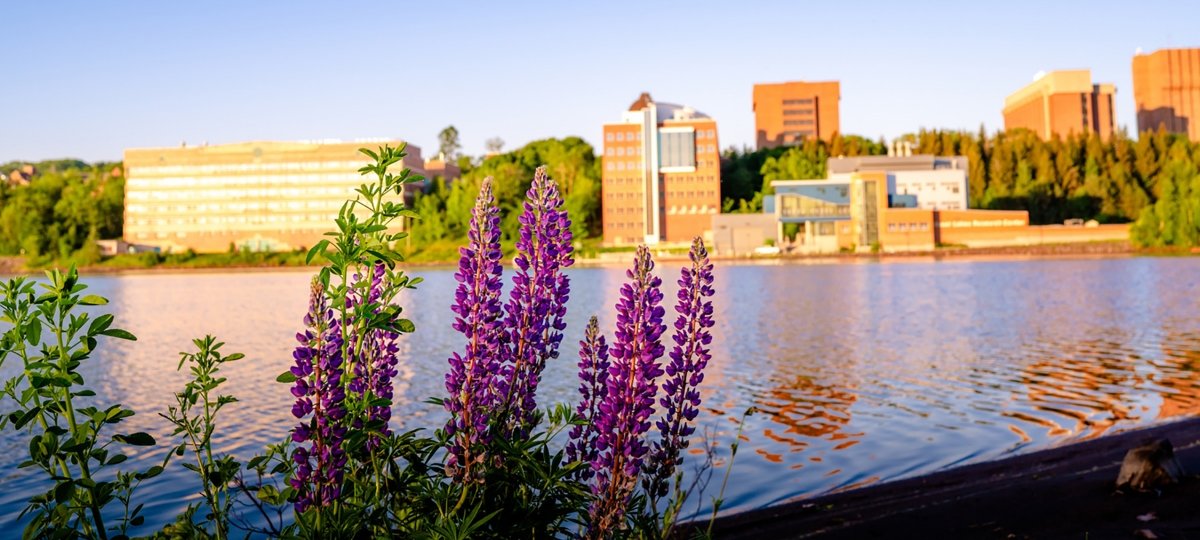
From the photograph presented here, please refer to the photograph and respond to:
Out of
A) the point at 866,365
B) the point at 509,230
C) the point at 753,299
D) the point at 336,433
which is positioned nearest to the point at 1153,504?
the point at 336,433

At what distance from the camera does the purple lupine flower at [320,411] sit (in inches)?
147

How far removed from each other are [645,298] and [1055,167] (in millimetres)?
160442

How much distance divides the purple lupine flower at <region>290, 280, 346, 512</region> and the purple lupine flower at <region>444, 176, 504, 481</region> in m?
0.46

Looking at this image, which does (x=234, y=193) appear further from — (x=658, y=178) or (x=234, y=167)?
(x=658, y=178)

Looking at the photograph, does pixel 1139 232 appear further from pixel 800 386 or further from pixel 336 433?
pixel 336 433

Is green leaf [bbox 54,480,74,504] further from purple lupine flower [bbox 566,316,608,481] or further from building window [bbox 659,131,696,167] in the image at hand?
building window [bbox 659,131,696,167]

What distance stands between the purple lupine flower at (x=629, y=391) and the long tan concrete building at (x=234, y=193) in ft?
535

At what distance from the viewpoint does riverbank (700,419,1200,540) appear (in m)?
7.00

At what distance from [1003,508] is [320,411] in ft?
21.0

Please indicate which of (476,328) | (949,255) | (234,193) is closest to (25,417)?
(476,328)

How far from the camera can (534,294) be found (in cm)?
438

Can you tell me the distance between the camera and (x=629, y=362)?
4293mm

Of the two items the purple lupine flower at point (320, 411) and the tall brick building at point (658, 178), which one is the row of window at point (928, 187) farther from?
the purple lupine flower at point (320, 411)

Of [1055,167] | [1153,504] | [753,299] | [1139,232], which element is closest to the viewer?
[1153,504]
